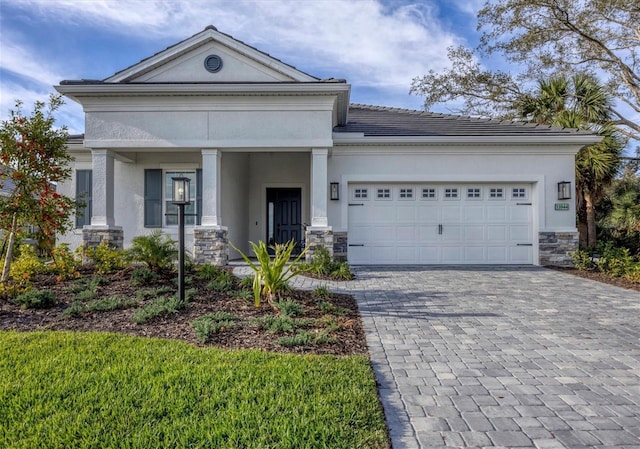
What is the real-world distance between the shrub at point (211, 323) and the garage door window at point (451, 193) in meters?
7.37

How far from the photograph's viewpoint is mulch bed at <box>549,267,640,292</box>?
7430 mm

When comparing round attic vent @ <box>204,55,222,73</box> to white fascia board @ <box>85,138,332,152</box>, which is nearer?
white fascia board @ <box>85,138,332,152</box>

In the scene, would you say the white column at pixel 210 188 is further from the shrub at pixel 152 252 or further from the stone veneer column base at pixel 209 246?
the shrub at pixel 152 252

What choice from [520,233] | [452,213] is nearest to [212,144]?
[452,213]

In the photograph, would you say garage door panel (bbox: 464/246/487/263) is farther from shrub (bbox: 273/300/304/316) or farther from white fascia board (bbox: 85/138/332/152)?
shrub (bbox: 273/300/304/316)

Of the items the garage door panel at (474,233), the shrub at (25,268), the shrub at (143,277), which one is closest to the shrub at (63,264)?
the shrub at (25,268)

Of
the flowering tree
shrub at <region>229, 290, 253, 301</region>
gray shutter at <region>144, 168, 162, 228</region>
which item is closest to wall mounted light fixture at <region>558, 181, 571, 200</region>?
shrub at <region>229, 290, 253, 301</region>

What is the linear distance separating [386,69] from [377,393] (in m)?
14.7

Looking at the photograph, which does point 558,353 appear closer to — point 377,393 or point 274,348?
point 377,393

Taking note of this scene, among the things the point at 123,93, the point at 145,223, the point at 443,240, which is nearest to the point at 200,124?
the point at 123,93

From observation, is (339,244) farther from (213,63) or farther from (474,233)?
(213,63)

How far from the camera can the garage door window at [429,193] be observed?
33.4 ft

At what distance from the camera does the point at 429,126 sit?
36.0 ft

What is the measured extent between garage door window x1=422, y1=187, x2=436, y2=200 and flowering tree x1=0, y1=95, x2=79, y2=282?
817 cm
